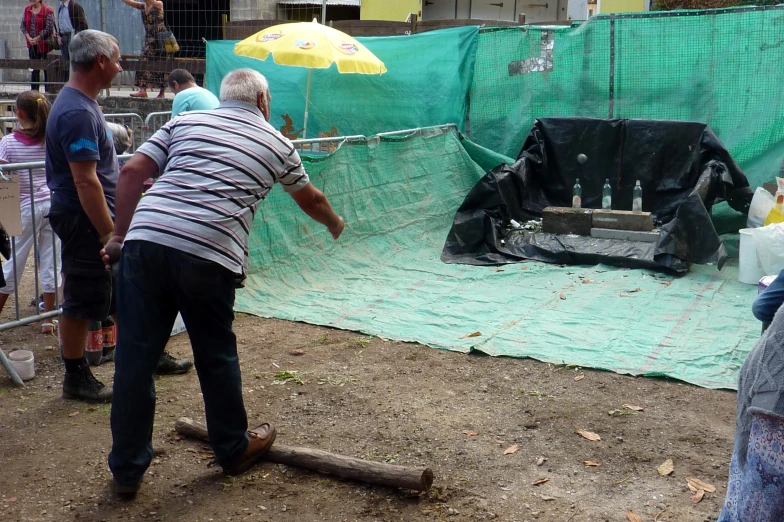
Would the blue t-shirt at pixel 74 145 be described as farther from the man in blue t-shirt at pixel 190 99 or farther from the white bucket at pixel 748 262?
the white bucket at pixel 748 262

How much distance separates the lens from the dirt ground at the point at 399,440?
3.46 metres

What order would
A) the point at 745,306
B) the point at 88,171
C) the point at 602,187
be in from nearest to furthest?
1. the point at 88,171
2. the point at 745,306
3. the point at 602,187

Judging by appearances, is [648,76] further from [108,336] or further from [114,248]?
[114,248]

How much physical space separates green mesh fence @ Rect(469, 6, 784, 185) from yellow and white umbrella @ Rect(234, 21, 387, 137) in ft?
6.05

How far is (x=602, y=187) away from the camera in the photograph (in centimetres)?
968

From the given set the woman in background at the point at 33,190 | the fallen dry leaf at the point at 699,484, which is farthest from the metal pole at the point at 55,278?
the fallen dry leaf at the point at 699,484

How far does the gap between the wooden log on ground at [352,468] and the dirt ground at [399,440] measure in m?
0.05

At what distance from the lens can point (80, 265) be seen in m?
4.39

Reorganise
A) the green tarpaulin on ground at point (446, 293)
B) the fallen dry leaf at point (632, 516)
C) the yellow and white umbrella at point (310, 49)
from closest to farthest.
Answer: the fallen dry leaf at point (632, 516), the green tarpaulin on ground at point (446, 293), the yellow and white umbrella at point (310, 49)

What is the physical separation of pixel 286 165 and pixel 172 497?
5.10 ft

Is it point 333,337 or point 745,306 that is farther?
point 745,306

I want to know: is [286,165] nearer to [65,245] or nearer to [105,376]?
[65,245]

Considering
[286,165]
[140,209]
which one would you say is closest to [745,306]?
[286,165]

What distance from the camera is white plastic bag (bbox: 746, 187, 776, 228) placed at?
8246 mm
